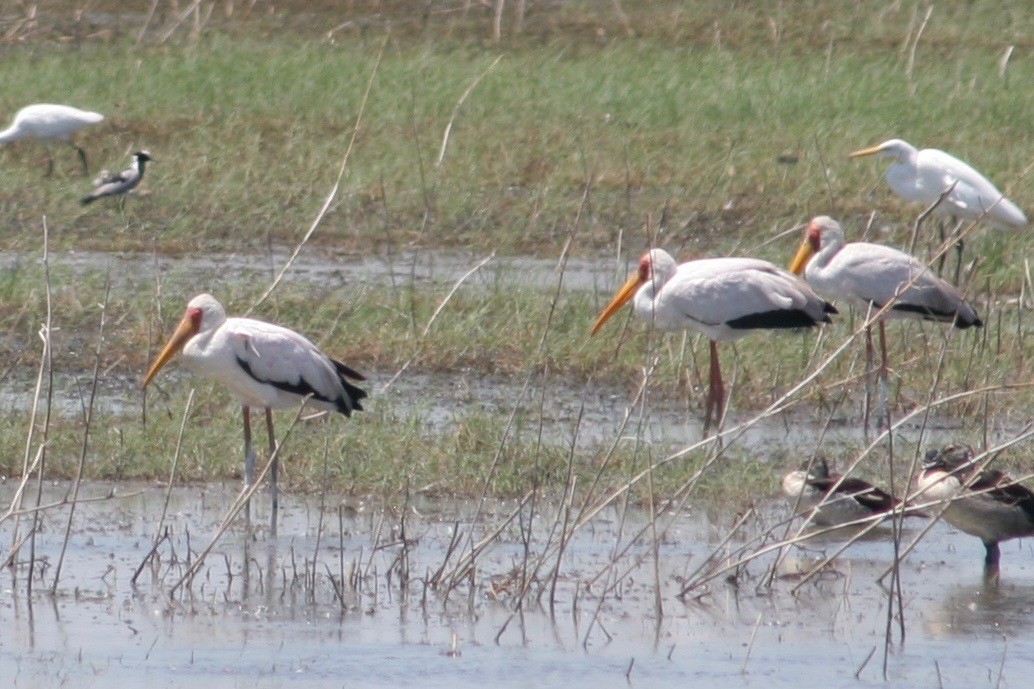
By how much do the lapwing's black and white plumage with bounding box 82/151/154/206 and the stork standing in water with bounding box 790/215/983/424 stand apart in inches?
159

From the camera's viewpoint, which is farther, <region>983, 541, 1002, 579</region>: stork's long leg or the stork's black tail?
the stork's black tail

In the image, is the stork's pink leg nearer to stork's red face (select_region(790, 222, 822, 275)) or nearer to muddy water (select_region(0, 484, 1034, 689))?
stork's red face (select_region(790, 222, 822, 275))

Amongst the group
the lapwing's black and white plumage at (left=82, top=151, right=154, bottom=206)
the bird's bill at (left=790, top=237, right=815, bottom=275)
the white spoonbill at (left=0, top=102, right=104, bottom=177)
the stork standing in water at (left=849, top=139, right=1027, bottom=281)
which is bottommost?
the lapwing's black and white plumage at (left=82, top=151, right=154, bottom=206)

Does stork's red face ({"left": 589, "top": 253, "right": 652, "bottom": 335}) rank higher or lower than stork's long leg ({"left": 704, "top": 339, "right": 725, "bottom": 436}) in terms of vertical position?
higher

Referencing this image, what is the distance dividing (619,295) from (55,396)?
2630 mm

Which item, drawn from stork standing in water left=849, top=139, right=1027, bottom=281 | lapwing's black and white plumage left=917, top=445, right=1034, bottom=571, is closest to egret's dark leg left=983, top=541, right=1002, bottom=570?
lapwing's black and white plumage left=917, top=445, right=1034, bottom=571

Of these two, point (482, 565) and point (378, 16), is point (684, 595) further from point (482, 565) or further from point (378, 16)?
point (378, 16)

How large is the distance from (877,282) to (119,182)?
4.53 meters

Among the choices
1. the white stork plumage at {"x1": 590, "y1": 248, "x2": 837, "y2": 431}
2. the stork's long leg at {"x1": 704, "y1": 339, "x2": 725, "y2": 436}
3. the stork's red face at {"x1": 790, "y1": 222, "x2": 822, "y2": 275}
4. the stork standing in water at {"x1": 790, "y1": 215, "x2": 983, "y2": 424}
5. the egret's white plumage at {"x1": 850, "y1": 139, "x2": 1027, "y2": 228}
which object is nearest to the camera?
the stork's long leg at {"x1": 704, "y1": 339, "x2": 725, "y2": 436}

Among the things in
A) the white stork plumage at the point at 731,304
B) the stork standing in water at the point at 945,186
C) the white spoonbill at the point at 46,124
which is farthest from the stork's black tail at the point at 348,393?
the white spoonbill at the point at 46,124

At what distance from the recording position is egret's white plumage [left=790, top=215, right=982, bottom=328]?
8.66m

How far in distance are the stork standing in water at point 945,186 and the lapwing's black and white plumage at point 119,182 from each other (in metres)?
4.20

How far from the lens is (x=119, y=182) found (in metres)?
11.0

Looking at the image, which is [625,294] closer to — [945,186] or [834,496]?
[945,186]
